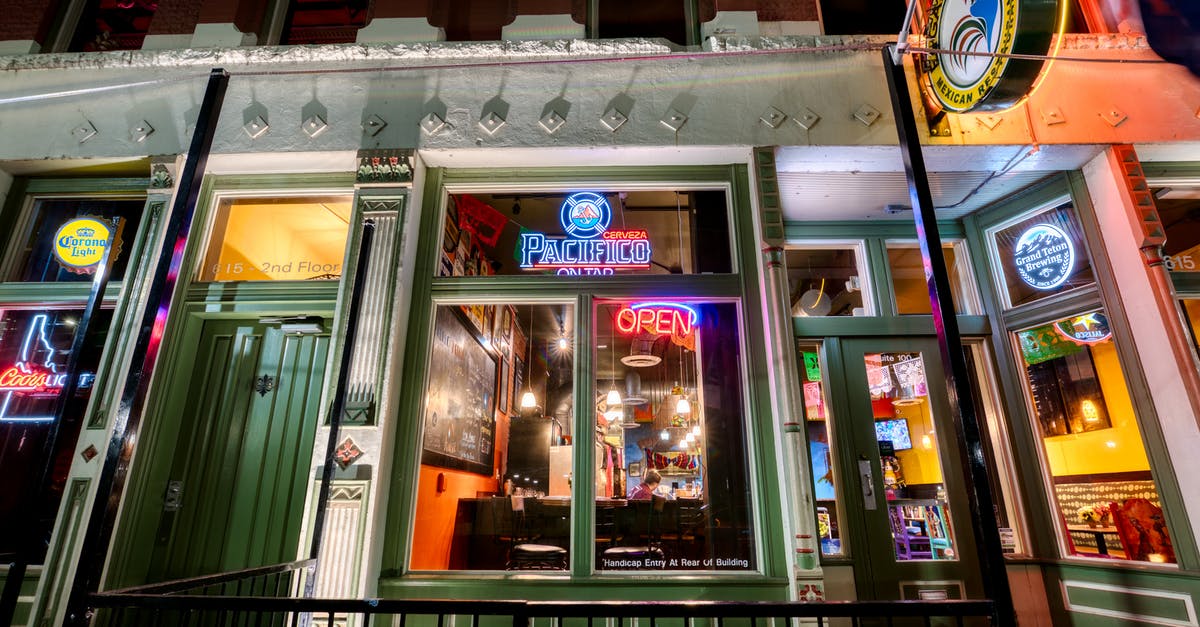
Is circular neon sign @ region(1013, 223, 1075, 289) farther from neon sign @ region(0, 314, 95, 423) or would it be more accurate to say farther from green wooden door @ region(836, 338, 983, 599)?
neon sign @ region(0, 314, 95, 423)

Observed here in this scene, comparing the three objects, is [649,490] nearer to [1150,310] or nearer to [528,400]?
[528,400]

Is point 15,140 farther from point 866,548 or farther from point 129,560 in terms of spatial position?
point 866,548

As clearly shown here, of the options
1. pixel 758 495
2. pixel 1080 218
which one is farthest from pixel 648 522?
pixel 1080 218

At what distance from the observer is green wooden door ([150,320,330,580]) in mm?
5023

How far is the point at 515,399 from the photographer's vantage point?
665cm

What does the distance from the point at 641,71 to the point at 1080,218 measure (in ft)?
14.3

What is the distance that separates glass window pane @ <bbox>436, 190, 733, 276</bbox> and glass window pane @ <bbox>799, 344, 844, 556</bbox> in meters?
1.62

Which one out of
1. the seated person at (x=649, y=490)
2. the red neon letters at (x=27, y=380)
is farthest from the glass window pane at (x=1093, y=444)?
the red neon letters at (x=27, y=380)

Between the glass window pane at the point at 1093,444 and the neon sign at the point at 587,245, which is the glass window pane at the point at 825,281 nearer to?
the glass window pane at the point at 1093,444

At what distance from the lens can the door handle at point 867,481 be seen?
5.70 metres

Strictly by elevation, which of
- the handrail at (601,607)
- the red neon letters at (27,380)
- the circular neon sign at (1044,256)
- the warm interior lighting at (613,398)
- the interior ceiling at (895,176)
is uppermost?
the interior ceiling at (895,176)

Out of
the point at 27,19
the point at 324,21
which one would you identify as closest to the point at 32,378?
the point at 27,19

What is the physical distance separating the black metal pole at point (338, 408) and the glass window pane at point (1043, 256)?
631cm

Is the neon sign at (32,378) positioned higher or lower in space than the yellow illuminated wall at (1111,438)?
higher
